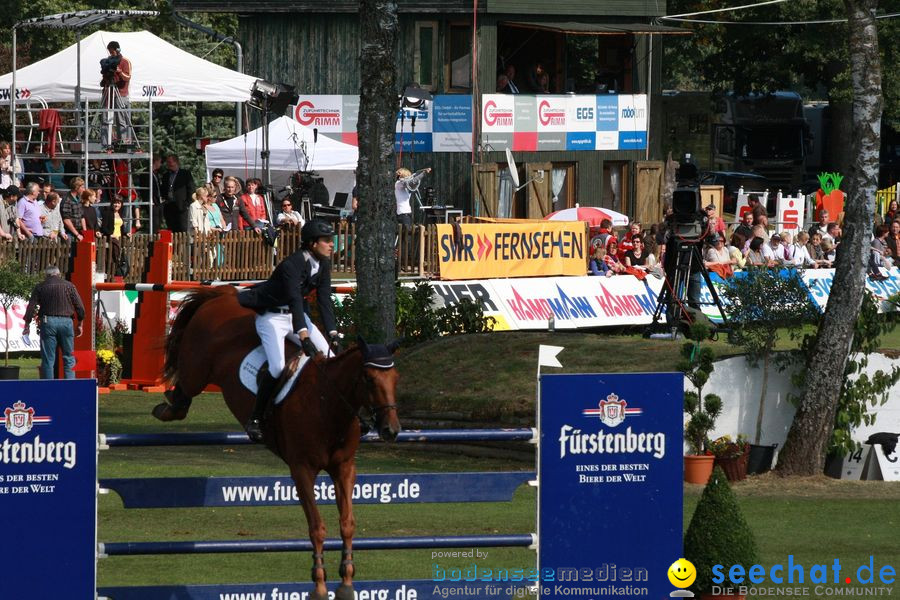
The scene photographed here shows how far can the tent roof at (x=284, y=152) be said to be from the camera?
Answer: 37062 millimetres

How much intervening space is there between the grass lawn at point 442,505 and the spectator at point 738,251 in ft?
46.5

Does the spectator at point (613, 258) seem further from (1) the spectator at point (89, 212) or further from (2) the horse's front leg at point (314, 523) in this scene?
(2) the horse's front leg at point (314, 523)

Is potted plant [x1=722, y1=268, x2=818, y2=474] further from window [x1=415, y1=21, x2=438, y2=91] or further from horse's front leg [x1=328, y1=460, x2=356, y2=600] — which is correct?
window [x1=415, y1=21, x2=438, y2=91]

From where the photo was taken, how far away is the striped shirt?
22500 mm

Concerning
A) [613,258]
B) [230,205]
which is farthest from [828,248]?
[230,205]

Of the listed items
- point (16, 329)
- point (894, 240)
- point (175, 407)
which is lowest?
point (16, 329)

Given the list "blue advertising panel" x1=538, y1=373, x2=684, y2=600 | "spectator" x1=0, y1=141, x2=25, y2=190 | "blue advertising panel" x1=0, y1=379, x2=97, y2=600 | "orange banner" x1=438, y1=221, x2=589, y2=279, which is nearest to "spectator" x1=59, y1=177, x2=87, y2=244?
"spectator" x1=0, y1=141, x2=25, y2=190

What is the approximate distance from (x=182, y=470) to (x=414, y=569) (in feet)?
16.5

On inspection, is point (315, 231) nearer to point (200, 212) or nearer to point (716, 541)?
point (716, 541)

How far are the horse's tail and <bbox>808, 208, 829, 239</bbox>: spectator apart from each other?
26.8 m

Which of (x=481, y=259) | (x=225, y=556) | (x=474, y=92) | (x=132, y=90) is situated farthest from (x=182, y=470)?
(x=474, y=92)

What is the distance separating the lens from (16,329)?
26812mm

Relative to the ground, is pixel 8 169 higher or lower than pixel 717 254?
higher

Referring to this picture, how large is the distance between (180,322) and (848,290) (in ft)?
26.3
